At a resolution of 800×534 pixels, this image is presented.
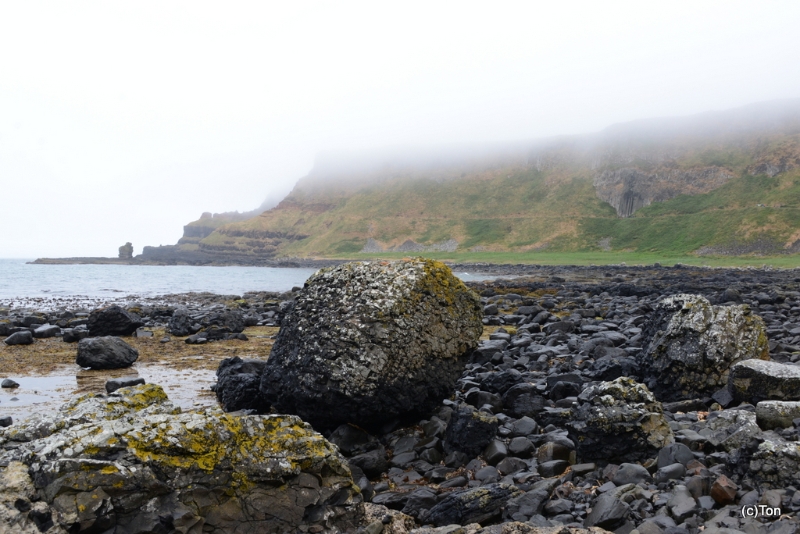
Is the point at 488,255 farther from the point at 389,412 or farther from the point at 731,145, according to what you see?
the point at 389,412

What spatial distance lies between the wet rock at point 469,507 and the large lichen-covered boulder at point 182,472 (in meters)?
0.84

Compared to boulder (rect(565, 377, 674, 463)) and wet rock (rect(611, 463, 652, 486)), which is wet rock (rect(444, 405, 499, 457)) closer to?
boulder (rect(565, 377, 674, 463))

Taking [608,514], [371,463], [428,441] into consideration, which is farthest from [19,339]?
[608,514]

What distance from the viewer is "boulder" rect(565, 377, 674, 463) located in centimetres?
657

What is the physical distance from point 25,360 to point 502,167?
18734 centimetres

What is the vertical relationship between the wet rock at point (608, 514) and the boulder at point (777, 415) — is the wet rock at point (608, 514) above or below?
below

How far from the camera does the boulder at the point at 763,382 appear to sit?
769 centimetres

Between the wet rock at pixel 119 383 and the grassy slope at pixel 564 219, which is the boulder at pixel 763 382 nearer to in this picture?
the wet rock at pixel 119 383

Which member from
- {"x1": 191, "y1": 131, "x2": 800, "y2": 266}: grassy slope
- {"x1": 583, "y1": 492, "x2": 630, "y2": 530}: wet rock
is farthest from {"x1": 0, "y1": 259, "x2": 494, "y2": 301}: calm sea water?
{"x1": 191, "y1": 131, "x2": 800, "y2": 266}: grassy slope

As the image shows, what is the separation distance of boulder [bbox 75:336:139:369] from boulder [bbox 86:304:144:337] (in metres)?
5.02

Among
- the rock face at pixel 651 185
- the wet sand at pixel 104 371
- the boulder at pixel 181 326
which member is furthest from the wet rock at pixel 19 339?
the rock face at pixel 651 185

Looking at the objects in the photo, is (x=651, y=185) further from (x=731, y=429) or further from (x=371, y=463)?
(x=371, y=463)

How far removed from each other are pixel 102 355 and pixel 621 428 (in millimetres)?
12111

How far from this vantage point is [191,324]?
19.9 meters
